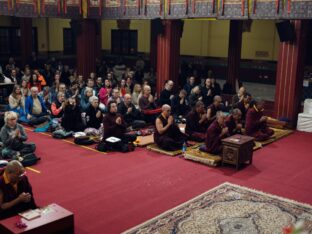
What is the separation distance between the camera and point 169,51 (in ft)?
46.7

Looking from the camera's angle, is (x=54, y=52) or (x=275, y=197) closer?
(x=275, y=197)

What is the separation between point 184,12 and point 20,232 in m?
10.0

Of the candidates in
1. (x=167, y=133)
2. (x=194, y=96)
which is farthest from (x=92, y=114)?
(x=194, y=96)

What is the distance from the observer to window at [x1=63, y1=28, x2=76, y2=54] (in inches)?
896

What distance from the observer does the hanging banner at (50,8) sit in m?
15.4

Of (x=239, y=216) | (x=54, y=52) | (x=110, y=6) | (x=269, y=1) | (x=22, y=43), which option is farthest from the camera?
(x=54, y=52)

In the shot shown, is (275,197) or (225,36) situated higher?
(225,36)

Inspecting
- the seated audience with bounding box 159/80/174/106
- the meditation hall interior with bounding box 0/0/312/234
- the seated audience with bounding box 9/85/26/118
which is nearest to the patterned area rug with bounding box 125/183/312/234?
the meditation hall interior with bounding box 0/0/312/234

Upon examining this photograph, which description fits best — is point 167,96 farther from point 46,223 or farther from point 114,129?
point 46,223

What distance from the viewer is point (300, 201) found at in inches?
276

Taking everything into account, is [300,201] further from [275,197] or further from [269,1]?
[269,1]

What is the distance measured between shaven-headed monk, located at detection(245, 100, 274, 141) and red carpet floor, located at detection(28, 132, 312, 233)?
67 centimetres

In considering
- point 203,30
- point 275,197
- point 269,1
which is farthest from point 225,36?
point 275,197

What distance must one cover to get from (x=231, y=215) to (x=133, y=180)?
6.99ft
